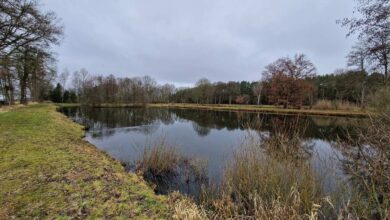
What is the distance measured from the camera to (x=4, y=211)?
10.3 feet

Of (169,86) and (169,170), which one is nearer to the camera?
(169,170)

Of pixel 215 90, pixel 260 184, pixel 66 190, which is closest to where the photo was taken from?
pixel 66 190

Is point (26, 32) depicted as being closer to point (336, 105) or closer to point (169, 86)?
point (336, 105)

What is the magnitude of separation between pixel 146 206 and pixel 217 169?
3.70 m

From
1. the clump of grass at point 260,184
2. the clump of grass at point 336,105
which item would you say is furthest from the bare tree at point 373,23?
the clump of grass at point 336,105

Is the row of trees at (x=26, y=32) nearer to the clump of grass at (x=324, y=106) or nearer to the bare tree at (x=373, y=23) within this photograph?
the bare tree at (x=373, y=23)

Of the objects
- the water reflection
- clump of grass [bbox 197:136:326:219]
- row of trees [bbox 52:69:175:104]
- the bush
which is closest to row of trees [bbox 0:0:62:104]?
the water reflection

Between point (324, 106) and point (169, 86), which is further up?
point (169, 86)

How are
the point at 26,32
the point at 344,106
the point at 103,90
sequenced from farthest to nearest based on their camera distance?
the point at 103,90 → the point at 344,106 → the point at 26,32

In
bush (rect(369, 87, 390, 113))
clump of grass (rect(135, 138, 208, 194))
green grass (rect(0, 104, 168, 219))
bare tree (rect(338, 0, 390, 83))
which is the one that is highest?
bare tree (rect(338, 0, 390, 83))

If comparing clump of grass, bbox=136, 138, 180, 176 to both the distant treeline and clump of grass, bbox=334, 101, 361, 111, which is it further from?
clump of grass, bbox=334, 101, 361, 111

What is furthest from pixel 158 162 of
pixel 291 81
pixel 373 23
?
pixel 291 81

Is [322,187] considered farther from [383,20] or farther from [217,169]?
[383,20]

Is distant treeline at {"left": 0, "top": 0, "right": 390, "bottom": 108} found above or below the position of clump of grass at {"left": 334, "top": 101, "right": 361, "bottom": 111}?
above
